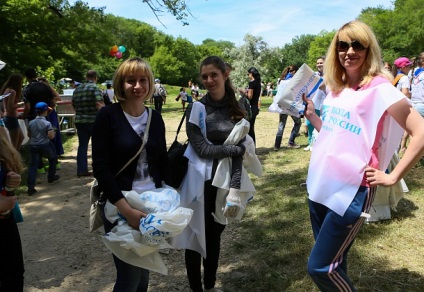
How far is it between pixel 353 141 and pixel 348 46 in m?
0.54

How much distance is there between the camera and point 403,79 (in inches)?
268

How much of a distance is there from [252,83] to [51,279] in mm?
5882

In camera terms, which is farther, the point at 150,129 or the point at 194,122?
the point at 194,122

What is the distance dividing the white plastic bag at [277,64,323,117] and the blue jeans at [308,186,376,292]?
0.91 metres

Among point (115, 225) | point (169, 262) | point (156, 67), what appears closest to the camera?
point (115, 225)

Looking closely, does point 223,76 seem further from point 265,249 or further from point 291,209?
point 291,209

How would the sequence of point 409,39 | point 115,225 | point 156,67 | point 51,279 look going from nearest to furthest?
point 115,225 < point 51,279 < point 409,39 < point 156,67

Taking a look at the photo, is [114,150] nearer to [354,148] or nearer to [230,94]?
[230,94]

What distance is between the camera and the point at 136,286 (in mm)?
2271

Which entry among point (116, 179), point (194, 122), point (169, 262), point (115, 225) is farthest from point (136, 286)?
point (169, 262)

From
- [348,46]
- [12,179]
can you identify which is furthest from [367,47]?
[12,179]

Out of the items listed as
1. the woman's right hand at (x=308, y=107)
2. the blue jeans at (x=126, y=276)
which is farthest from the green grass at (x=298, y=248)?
the woman's right hand at (x=308, y=107)

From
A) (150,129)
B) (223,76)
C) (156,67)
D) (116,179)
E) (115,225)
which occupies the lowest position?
(115,225)

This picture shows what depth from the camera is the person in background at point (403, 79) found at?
6.74m
